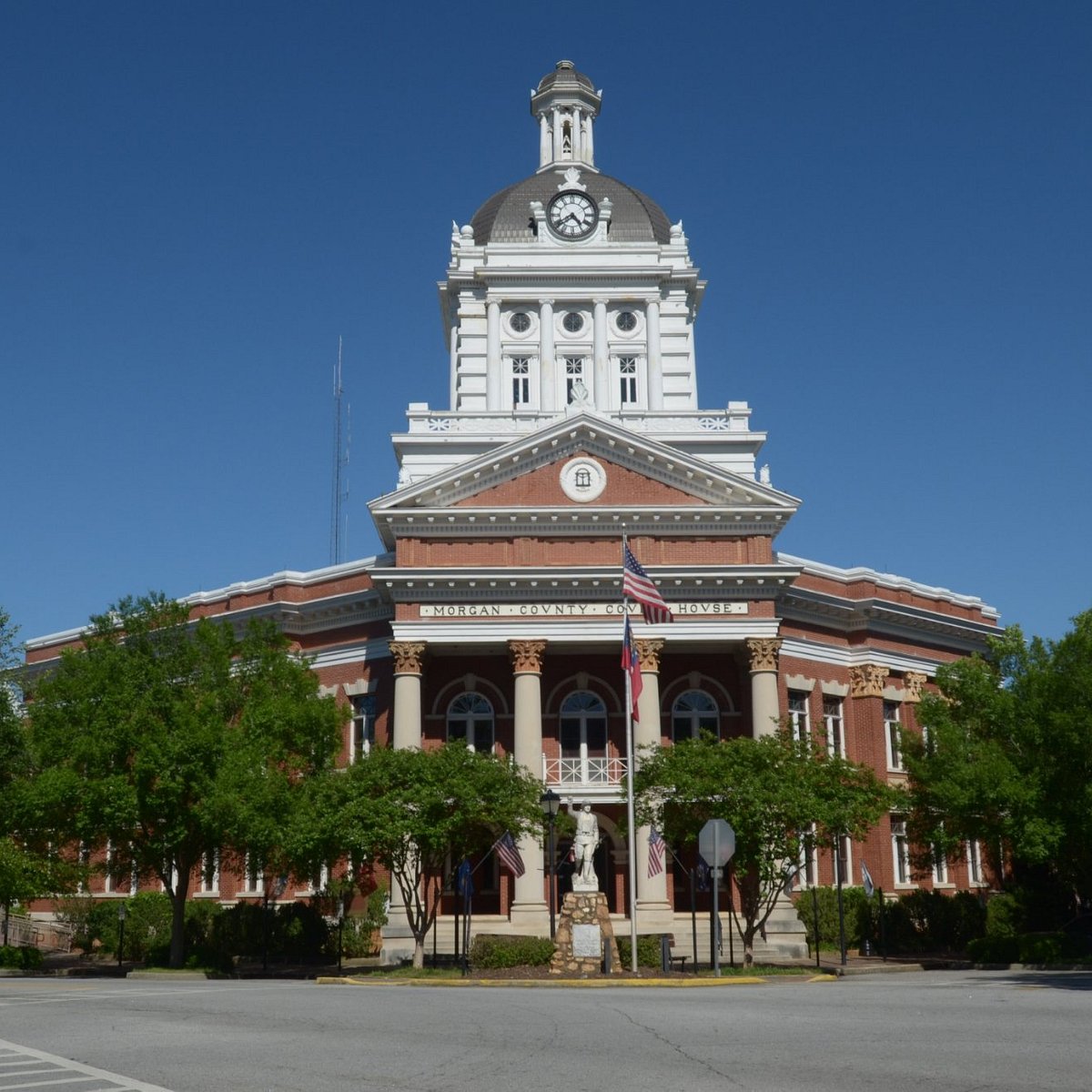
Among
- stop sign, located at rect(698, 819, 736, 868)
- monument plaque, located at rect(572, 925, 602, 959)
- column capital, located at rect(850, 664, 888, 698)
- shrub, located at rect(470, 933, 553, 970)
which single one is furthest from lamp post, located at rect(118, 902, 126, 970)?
column capital, located at rect(850, 664, 888, 698)

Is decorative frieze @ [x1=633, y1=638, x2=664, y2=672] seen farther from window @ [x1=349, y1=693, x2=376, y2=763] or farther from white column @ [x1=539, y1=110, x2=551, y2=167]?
white column @ [x1=539, y1=110, x2=551, y2=167]

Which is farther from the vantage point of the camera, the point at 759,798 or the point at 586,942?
the point at 759,798

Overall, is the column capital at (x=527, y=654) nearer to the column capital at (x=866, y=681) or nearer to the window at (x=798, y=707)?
the window at (x=798, y=707)

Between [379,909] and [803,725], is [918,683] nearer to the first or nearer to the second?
[803,725]

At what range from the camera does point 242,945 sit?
44469mm

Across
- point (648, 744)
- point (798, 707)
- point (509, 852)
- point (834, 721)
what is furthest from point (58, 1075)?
point (834, 721)

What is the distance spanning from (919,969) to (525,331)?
40044 mm

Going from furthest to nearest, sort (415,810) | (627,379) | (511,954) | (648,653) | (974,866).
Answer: (627,379), (974,866), (648,653), (415,810), (511,954)

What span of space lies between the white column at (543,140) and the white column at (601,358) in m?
13.6

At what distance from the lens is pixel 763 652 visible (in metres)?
43.5

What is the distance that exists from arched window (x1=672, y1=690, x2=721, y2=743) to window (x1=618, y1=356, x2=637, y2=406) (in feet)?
78.2

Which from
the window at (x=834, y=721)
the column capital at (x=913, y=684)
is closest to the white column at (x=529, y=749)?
the window at (x=834, y=721)

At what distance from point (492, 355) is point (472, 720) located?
2575 centimetres

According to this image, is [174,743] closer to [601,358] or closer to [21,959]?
[21,959]
